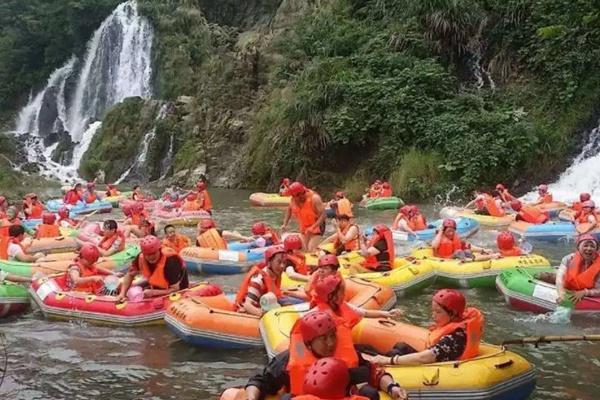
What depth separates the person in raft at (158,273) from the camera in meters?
8.27

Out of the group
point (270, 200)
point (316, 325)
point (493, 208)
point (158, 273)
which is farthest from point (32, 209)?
point (316, 325)

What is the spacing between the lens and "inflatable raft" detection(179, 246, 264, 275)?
37.2 feet

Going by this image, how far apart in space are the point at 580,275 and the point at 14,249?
8.31m

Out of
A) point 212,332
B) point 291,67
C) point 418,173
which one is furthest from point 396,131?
point 212,332

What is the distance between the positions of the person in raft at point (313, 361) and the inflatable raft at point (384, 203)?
47.9 ft

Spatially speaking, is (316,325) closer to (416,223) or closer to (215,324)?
(215,324)

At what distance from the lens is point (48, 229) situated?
13.4 m

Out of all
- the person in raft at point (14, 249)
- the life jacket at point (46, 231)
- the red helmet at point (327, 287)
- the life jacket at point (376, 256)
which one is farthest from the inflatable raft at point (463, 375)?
the life jacket at point (46, 231)

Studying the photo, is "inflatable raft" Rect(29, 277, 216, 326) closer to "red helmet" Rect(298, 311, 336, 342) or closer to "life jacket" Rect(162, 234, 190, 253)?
"life jacket" Rect(162, 234, 190, 253)

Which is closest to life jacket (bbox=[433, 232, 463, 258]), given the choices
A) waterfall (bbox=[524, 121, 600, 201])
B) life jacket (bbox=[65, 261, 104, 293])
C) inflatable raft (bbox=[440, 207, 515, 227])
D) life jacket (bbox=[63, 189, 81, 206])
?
life jacket (bbox=[65, 261, 104, 293])

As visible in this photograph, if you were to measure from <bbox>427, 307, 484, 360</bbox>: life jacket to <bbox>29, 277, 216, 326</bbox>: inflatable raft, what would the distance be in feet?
10.6

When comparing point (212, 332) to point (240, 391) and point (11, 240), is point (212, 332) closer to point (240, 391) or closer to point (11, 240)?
point (240, 391)

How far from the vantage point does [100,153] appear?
3416 cm

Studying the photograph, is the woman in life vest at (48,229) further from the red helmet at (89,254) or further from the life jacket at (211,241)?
the red helmet at (89,254)
